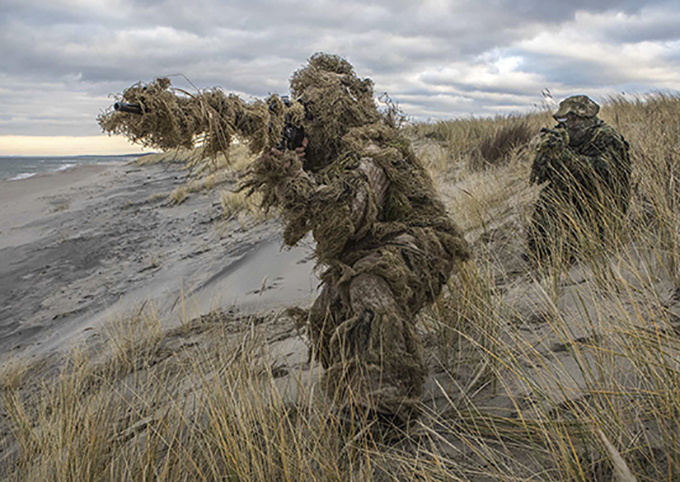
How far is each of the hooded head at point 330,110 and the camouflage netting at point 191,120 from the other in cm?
43

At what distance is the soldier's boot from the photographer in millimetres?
1981

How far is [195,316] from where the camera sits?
182 inches

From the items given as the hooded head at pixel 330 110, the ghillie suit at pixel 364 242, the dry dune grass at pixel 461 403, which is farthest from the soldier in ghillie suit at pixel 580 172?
the hooded head at pixel 330 110

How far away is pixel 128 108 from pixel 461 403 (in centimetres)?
204

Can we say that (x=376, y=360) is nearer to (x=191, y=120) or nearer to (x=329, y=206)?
(x=329, y=206)

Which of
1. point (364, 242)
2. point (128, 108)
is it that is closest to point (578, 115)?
point (364, 242)

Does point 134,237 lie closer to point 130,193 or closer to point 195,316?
point 195,316

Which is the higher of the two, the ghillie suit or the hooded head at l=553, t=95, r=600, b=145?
the hooded head at l=553, t=95, r=600, b=145

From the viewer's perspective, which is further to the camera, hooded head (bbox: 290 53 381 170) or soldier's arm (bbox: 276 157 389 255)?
hooded head (bbox: 290 53 381 170)

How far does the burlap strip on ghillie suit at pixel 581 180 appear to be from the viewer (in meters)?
3.45

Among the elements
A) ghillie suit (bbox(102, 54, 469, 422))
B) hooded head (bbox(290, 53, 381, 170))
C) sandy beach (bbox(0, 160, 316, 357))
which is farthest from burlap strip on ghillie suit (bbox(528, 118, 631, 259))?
sandy beach (bbox(0, 160, 316, 357))

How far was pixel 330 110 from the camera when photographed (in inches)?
97.7

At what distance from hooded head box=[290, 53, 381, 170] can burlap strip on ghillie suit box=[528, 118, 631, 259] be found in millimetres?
1771

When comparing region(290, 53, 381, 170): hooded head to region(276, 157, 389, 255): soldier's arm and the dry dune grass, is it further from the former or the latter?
the dry dune grass
